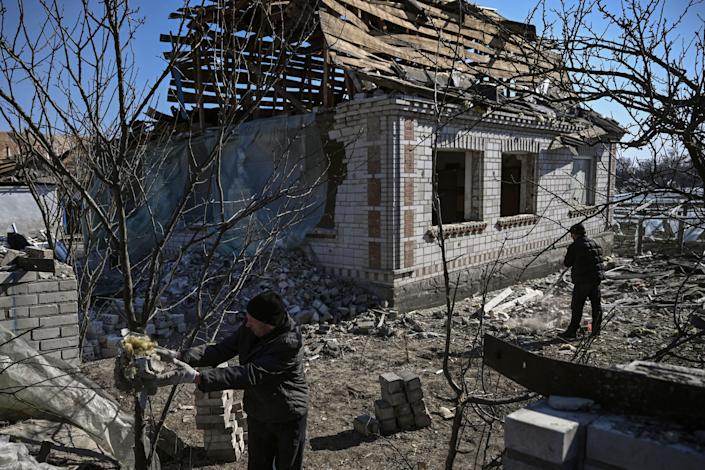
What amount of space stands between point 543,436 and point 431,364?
5.33 m

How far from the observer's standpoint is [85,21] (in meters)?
2.53

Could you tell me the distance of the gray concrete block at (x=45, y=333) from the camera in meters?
4.45

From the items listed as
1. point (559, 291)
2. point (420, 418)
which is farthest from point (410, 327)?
point (559, 291)

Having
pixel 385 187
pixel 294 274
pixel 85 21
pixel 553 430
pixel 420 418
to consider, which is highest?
pixel 85 21

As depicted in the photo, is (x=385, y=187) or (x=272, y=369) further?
(x=385, y=187)

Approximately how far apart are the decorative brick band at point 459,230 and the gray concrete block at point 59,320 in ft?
20.5

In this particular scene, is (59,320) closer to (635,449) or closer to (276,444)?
(276,444)

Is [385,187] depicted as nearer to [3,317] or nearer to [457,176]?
[457,176]

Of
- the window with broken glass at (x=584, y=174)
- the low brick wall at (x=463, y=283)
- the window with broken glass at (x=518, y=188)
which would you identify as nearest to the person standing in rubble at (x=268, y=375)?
the low brick wall at (x=463, y=283)

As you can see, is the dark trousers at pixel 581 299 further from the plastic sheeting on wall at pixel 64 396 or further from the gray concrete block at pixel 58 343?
the gray concrete block at pixel 58 343

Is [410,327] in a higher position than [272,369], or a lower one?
lower

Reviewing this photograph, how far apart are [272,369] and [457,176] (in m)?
10.4

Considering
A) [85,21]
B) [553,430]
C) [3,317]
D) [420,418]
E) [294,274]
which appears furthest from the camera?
[294,274]

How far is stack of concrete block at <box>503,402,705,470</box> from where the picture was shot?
1.40 metres
